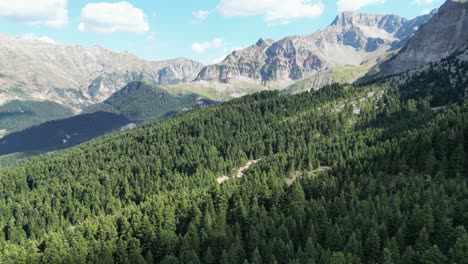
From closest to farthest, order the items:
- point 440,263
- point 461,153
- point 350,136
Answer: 1. point 440,263
2. point 461,153
3. point 350,136

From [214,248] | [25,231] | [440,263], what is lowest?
[25,231]

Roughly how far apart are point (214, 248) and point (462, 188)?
54.0 metres

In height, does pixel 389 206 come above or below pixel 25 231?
above

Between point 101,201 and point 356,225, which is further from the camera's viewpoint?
point 101,201

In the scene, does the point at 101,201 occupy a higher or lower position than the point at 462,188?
lower

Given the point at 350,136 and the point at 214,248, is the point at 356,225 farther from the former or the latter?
the point at 350,136

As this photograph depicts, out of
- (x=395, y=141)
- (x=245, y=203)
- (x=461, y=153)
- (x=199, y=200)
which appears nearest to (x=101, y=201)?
(x=199, y=200)

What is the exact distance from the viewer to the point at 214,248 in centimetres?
8394

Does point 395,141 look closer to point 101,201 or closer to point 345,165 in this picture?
point 345,165

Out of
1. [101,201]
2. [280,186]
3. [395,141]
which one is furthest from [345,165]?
[101,201]

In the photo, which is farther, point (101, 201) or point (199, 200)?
point (101, 201)

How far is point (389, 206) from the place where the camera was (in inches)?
3162

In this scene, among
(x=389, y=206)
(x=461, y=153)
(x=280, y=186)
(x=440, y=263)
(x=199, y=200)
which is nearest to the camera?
(x=440, y=263)

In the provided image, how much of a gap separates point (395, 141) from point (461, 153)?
38.1 m
